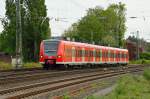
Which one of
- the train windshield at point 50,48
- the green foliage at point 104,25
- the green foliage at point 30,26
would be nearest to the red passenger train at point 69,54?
the train windshield at point 50,48

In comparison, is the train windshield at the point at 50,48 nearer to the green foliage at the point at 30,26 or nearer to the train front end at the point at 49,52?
the train front end at the point at 49,52

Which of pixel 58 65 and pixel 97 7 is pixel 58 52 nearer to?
pixel 58 65

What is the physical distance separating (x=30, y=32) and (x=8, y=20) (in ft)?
12.6

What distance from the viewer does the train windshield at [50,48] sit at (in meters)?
42.8

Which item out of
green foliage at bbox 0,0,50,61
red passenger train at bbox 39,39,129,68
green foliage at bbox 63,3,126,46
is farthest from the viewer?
green foliage at bbox 63,3,126,46

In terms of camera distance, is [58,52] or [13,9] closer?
[58,52]

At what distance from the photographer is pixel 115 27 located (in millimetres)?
117938

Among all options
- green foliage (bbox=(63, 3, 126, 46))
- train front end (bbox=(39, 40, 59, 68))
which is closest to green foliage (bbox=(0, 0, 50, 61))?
train front end (bbox=(39, 40, 59, 68))

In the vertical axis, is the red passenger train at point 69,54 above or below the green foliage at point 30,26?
below

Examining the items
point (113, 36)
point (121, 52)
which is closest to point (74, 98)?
point (121, 52)

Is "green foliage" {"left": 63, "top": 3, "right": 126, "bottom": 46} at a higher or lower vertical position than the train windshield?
higher

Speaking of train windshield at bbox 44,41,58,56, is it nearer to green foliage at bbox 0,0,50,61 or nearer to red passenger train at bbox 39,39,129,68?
red passenger train at bbox 39,39,129,68

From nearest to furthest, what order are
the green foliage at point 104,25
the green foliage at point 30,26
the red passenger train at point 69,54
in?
the red passenger train at point 69,54 → the green foliage at point 30,26 → the green foliage at point 104,25

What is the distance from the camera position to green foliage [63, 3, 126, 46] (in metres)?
109
